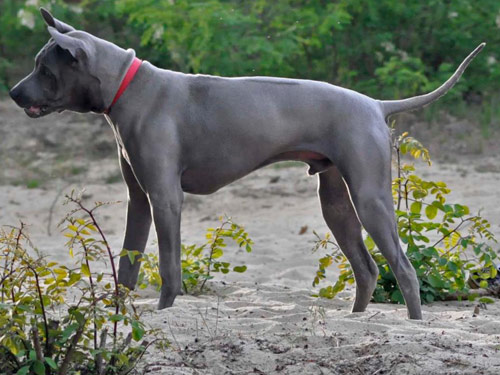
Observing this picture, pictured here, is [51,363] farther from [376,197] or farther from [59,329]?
[376,197]

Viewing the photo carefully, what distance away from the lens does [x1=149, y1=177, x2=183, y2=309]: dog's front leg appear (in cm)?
473

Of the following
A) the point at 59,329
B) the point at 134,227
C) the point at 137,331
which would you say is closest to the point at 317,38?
the point at 134,227

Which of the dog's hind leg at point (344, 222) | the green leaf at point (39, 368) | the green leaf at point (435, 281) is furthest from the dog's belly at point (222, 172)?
the green leaf at point (39, 368)

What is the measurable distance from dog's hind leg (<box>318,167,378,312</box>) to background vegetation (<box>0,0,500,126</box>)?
5.20 meters

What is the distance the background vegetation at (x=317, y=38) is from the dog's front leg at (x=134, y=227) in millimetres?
5314

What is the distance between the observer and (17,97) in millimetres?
4812

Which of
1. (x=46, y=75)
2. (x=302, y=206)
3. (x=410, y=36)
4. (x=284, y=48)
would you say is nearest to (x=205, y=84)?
(x=46, y=75)

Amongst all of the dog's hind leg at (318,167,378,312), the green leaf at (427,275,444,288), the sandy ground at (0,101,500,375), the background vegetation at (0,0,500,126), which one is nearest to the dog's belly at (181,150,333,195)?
the dog's hind leg at (318,167,378,312)

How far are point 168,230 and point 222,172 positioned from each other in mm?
422

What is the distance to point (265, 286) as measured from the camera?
234 inches

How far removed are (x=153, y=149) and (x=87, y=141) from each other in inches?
255

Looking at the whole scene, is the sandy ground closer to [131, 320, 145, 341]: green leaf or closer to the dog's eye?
[131, 320, 145, 341]: green leaf

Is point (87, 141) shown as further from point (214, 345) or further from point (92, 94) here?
point (214, 345)

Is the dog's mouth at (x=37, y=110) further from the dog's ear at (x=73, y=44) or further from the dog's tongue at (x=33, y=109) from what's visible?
the dog's ear at (x=73, y=44)
